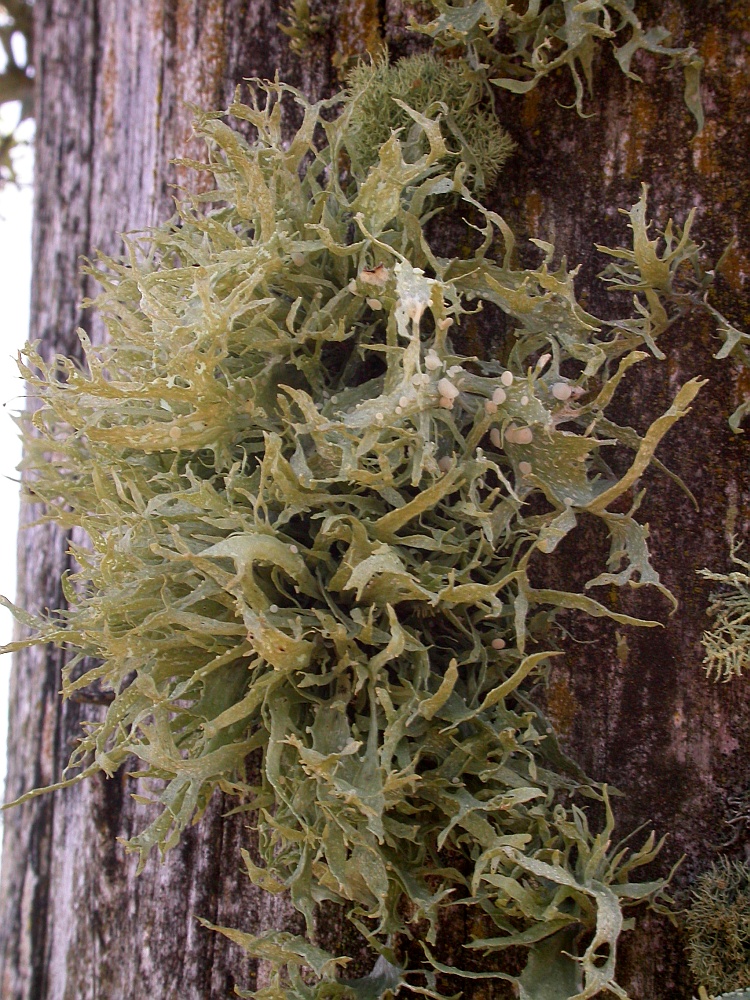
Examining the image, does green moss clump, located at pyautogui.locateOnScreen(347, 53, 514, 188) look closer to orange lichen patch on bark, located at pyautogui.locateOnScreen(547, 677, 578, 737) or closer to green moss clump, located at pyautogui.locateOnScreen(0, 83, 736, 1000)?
green moss clump, located at pyautogui.locateOnScreen(0, 83, 736, 1000)

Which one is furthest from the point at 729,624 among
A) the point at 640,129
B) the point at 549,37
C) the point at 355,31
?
the point at 355,31

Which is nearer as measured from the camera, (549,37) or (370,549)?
(370,549)

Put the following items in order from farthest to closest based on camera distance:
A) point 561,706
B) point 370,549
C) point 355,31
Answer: point 355,31 → point 561,706 → point 370,549

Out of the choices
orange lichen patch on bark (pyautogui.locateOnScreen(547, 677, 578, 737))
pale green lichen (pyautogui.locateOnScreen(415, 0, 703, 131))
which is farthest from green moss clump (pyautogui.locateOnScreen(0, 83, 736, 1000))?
pale green lichen (pyautogui.locateOnScreen(415, 0, 703, 131))

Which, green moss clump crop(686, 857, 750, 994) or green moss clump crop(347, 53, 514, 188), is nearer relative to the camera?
green moss clump crop(686, 857, 750, 994)

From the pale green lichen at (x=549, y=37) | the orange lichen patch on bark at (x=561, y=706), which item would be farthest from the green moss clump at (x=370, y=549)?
the pale green lichen at (x=549, y=37)

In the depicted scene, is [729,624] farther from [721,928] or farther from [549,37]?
[549,37]

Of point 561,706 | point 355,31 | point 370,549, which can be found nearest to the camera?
point 370,549
